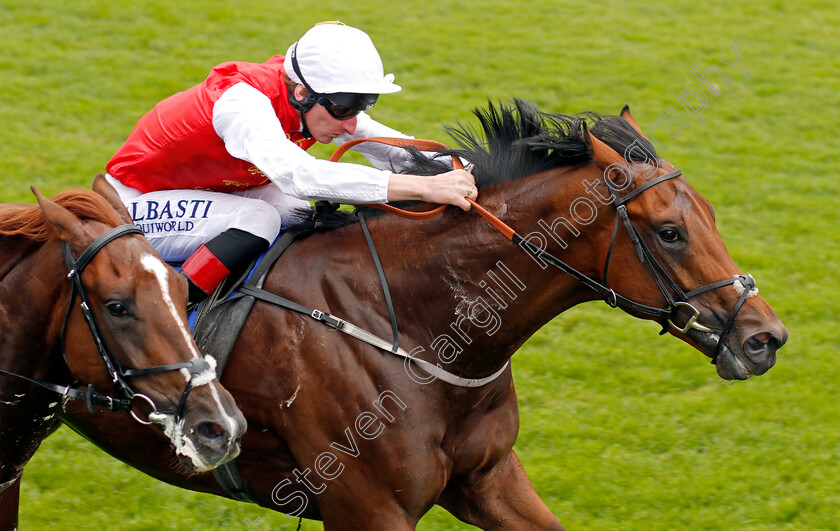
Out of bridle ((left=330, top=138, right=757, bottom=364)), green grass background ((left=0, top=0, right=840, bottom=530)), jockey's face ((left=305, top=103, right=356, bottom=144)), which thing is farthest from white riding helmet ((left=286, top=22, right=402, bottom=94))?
green grass background ((left=0, top=0, right=840, bottom=530))

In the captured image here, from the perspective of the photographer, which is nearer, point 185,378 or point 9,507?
point 185,378

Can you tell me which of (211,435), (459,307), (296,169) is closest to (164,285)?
(211,435)

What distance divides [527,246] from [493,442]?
0.87m

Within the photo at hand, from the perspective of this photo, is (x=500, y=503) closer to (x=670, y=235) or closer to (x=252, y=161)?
(x=670, y=235)

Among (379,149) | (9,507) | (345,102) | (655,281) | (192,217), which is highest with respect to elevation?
(345,102)

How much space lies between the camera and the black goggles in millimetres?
3715

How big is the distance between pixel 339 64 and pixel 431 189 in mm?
610

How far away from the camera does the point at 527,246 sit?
3.51 metres

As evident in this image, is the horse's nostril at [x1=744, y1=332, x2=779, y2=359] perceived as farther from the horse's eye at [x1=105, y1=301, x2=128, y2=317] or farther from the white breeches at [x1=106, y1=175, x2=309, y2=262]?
the horse's eye at [x1=105, y1=301, x2=128, y2=317]

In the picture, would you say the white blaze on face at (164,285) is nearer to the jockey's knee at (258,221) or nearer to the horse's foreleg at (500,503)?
the jockey's knee at (258,221)

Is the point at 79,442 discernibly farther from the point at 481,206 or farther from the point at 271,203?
the point at 481,206

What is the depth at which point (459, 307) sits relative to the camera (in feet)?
12.0

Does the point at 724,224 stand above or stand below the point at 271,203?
below

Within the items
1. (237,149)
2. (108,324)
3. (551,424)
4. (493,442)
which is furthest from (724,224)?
(108,324)
